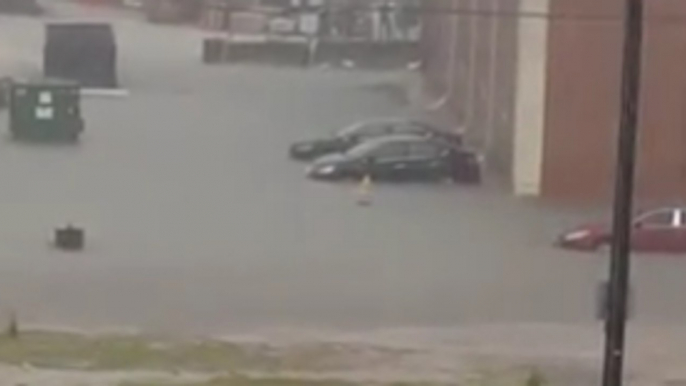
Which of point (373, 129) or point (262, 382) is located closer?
point (262, 382)

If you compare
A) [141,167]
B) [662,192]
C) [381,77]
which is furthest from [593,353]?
[141,167]

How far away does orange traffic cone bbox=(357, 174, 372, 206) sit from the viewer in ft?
24.2

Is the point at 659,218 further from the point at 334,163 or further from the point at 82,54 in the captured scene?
the point at 82,54

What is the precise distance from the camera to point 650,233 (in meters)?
7.32

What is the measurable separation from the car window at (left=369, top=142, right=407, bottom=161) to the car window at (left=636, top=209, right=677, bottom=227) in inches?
33.3

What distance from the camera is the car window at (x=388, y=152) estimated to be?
24.4 feet

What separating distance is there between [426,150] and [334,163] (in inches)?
13.4

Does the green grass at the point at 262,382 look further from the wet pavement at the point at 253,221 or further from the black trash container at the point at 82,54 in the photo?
the black trash container at the point at 82,54

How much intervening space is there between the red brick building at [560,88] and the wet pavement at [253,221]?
0.17 m

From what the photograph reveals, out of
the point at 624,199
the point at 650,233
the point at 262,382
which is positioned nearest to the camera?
the point at 624,199

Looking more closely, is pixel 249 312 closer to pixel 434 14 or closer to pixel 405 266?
pixel 405 266

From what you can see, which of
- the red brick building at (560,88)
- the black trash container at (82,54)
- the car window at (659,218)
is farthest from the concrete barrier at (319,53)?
the car window at (659,218)

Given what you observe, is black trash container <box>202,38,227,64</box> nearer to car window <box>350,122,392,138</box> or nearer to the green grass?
car window <box>350,122,392,138</box>

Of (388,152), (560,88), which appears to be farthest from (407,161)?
(560,88)
